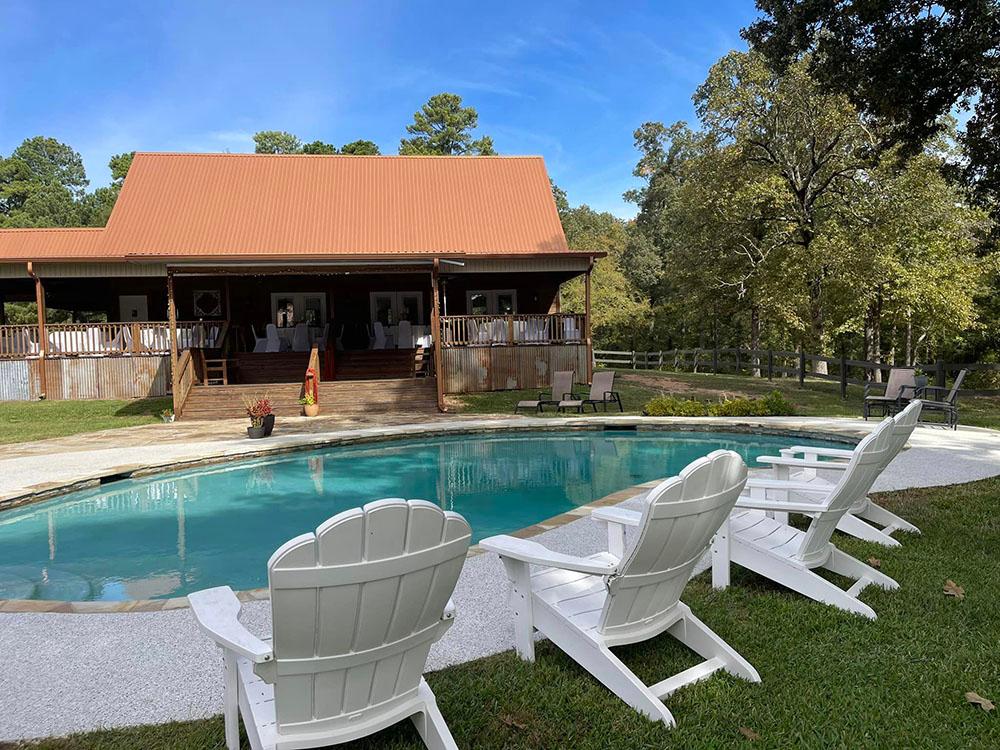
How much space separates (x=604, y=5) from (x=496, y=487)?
78.2ft

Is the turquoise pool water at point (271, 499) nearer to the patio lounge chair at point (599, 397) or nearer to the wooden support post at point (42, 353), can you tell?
the patio lounge chair at point (599, 397)

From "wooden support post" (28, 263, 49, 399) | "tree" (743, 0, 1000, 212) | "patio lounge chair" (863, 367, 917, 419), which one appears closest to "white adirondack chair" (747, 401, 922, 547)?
"tree" (743, 0, 1000, 212)

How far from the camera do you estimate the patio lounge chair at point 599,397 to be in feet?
48.4

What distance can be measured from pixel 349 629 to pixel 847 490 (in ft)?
9.71

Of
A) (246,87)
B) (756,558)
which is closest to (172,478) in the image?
(756,558)

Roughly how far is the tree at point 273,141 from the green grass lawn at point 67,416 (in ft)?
119

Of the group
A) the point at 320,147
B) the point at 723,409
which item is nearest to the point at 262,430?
the point at 723,409

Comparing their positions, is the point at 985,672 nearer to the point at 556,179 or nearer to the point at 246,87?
the point at 246,87

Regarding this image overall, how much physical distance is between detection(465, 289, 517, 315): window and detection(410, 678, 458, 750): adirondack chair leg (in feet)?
61.3

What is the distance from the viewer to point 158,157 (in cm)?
2255

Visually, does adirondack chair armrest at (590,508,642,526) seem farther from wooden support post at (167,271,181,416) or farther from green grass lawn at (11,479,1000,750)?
wooden support post at (167,271,181,416)

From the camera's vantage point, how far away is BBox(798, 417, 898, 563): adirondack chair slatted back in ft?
12.3

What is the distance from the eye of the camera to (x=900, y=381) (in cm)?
1282

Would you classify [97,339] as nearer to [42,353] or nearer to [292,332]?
[42,353]
